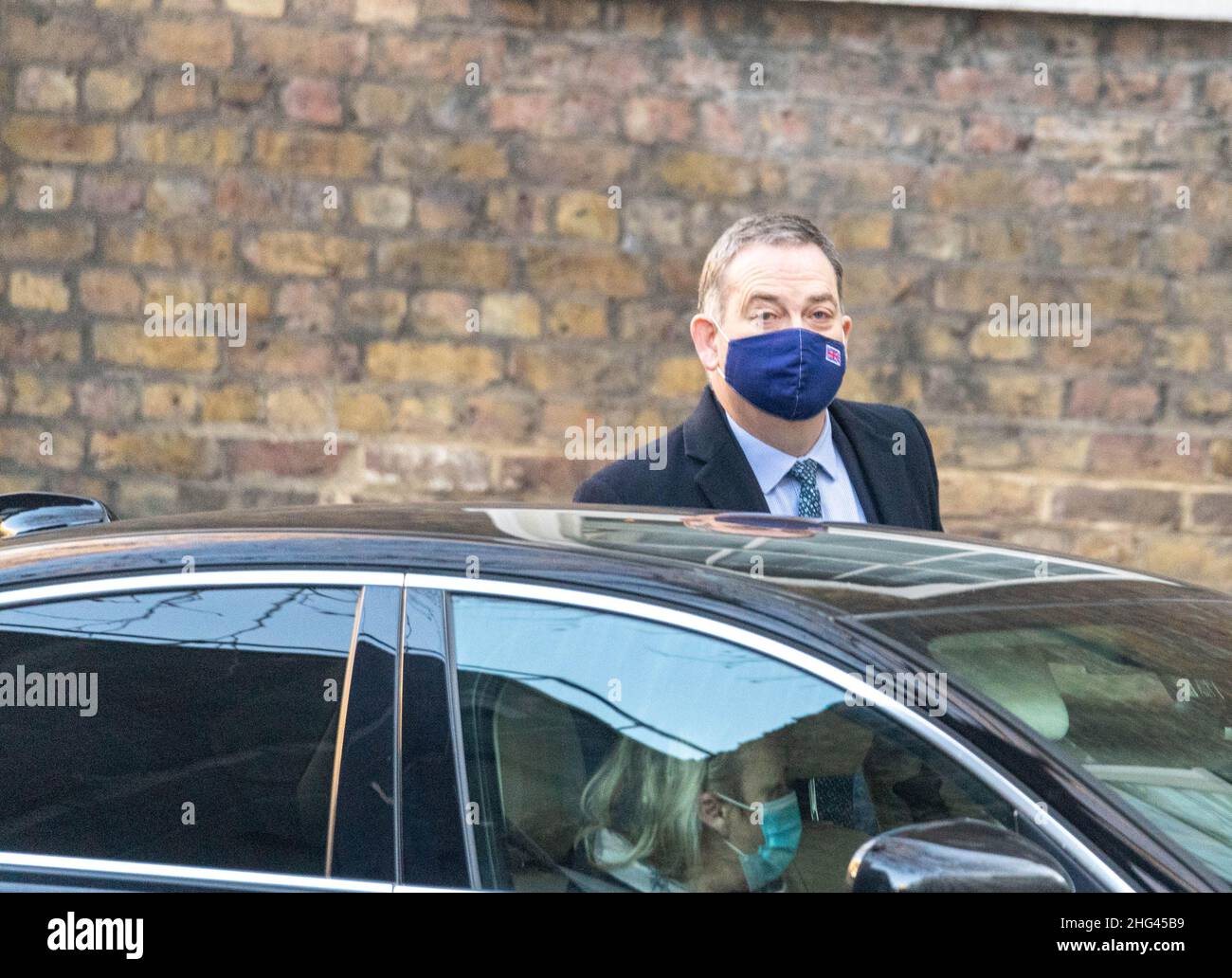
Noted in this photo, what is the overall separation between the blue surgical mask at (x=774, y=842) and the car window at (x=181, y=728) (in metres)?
0.60

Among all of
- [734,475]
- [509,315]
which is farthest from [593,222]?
[734,475]

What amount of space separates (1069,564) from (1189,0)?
5.17m

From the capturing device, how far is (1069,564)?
103 inches

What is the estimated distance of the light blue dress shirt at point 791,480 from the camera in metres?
3.50

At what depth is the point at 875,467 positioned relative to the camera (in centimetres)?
360

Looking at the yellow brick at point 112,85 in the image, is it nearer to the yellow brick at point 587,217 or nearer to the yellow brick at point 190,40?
the yellow brick at point 190,40

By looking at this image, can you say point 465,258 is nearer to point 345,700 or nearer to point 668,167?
point 668,167

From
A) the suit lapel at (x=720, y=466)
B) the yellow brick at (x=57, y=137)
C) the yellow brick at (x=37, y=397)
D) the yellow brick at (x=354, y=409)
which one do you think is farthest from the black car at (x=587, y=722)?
the yellow brick at (x=57, y=137)

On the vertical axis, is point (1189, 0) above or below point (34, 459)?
above

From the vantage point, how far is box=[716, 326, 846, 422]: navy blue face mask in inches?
137

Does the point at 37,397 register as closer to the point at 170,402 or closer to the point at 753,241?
the point at 170,402

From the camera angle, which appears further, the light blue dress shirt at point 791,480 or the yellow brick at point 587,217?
the yellow brick at point 587,217

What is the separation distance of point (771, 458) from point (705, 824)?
1.63m
